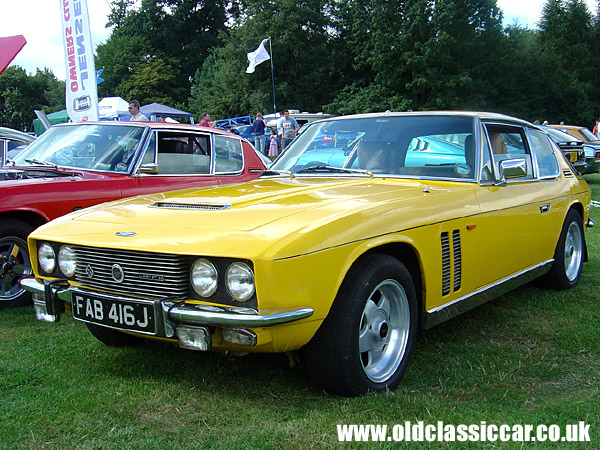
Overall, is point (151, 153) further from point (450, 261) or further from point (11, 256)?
point (450, 261)

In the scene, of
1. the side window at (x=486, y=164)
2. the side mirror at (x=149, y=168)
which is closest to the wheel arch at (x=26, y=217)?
the side mirror at (x=149, y=168)

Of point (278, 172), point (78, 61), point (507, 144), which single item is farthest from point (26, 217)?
point (78, 61)

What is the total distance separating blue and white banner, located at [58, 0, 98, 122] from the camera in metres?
9.95

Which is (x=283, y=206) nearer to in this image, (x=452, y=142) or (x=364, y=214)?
(x=364, y=214)

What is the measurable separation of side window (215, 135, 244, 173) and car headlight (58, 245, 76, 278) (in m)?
3.33

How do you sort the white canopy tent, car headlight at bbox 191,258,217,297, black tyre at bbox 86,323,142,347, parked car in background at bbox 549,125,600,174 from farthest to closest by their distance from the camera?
the white canopy tent
parked car in background at bbox 549,125,600,174
black tyre at bbox 86,323,142,347
car headlight at bbox 191,258,217,297

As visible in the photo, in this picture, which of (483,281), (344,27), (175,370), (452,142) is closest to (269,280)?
(175,370)

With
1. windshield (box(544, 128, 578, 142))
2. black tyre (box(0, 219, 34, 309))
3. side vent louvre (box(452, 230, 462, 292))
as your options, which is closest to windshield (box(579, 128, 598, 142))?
windshield (box(544, 128, 578, 142))

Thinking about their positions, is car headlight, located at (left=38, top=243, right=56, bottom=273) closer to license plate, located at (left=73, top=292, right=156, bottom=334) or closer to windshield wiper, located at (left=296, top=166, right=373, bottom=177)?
license plate, located at (left=73, top=292, right=156, bottom=334)

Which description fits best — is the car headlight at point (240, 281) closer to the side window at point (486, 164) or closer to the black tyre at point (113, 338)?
the black tyre at point (113, 338)

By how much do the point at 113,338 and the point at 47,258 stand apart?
2.49 feet

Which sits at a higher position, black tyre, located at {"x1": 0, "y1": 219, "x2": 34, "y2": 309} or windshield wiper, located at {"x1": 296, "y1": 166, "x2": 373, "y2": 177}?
windshield wiper, located at {"x1": 296, "y1": 166, "x2": 373, "y2": 177}

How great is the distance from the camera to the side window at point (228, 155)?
6.38m

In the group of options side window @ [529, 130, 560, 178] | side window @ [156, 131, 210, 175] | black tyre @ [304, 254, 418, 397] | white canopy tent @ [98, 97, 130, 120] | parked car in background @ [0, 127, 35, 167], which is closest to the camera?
black tyre @ [304, 254, 418, 397]
